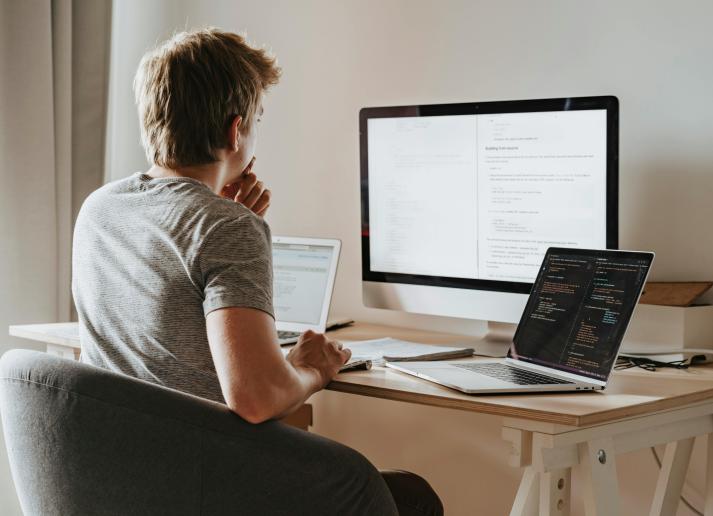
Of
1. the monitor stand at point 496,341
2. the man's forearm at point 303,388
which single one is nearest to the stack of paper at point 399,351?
the monitor stand at point 496,341

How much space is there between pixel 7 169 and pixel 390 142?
3.44ft

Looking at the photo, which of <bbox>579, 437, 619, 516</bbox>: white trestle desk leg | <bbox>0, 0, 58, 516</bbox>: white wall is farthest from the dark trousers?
<bbox>0, 0, 58, 516</bbox>: white wall

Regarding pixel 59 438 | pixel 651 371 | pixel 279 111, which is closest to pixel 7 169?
pixel 279 111

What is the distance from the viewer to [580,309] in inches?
64.5

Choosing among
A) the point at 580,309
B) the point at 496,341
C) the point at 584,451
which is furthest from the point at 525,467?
the point at 496,341

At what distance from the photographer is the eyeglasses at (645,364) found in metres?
1.72

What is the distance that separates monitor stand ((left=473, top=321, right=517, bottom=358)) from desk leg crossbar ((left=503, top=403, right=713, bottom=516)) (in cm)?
35

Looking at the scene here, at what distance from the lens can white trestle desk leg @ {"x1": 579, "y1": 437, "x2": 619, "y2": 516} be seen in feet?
4.74

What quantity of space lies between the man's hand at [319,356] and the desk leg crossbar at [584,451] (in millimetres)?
305

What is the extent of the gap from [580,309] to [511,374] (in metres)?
0.16

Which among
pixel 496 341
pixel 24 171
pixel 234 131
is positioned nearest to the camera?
pixel 234 131

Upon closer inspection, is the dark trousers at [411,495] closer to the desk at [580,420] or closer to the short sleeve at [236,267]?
the desk at [580,420]

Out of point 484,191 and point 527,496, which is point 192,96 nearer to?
point 484,191

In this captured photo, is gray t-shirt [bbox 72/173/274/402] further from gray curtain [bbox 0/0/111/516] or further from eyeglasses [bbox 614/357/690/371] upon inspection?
gray curtain [bbox 0/0/111/516]
